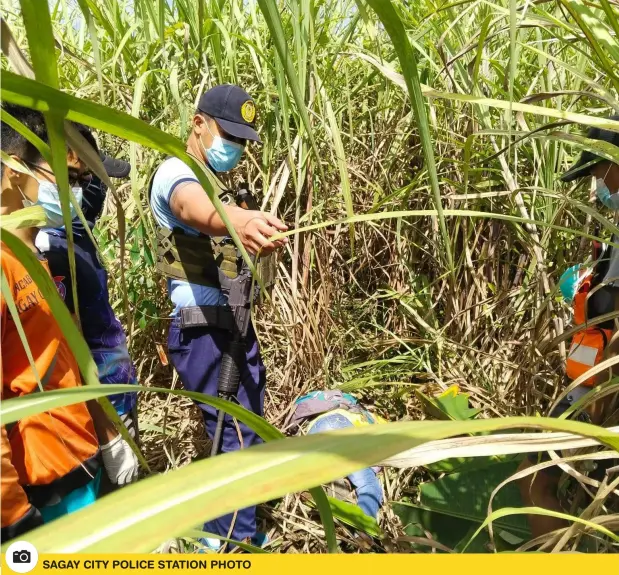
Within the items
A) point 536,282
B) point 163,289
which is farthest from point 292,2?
point 163,289

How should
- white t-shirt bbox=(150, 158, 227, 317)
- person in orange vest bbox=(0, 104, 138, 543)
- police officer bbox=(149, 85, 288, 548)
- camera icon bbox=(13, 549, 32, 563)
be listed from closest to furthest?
camera icon bbox=(13, 549, 32, 563)
person in orange vest bbox=(0, 104, 138, 543)
white t-shirt bbox=(150, 158, 227, 317)
police officer bbox=(149, 85, 288, 548)

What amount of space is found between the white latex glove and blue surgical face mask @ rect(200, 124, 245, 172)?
2.85 ft

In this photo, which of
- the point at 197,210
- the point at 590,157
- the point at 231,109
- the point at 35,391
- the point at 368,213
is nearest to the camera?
the point at 35,391

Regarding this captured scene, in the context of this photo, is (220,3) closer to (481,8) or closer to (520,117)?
(481,8)

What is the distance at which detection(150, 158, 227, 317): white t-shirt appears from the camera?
1419 mm

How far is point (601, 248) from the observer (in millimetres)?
1116

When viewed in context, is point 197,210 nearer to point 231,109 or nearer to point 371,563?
point 231,109

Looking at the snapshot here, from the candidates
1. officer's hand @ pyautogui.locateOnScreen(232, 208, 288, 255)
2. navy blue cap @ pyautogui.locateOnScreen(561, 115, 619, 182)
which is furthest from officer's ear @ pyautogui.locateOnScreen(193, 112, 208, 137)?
navy blue cap @ pyautogui.locateOnScreen(561, 115, 619, 182)

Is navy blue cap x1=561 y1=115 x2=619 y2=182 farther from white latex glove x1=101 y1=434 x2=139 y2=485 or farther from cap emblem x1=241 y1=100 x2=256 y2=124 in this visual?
white latex glove x1=101 y1=434 x2=139 y2=485

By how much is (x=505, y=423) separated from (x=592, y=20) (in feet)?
1.81

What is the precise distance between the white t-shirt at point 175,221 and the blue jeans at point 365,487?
22.1 inches

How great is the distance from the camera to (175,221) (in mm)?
1528

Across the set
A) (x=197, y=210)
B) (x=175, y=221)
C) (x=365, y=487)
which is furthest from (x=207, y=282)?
(x=365, y=487)

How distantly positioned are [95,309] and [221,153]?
61 centimetres
